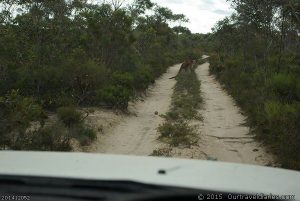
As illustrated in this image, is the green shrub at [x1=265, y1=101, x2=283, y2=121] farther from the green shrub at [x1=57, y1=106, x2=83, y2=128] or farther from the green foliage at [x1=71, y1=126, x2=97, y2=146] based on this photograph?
the green shrub at [x1=57, y1=106, x2=83, y2=128]

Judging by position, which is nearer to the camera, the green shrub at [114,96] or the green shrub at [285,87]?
the green shrub at [285,87]

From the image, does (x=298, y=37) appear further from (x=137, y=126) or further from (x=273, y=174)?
(x=273, y=174)

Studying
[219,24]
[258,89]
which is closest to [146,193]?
[258,89]

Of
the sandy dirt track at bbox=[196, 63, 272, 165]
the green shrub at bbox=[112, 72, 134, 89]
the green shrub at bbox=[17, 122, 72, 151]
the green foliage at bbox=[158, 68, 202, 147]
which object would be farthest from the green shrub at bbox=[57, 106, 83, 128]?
the green shrub at bbox=[112, 72, 134, 89]

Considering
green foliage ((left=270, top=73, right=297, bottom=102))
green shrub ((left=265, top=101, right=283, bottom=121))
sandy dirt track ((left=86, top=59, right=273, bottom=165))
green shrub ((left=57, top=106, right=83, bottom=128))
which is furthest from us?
green foliage ((left=270, top=73, right=297, bottom=102))

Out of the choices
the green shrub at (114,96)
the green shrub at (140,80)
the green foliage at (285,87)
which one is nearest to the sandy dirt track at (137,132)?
the green shrub at (114,96)

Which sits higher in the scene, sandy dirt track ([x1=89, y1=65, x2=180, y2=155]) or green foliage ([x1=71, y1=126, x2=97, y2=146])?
green foliage ([x1=71, y1=126, x2=97, y2=146])

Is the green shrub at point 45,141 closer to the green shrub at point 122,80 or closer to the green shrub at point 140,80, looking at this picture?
the green shrub at point 122,80

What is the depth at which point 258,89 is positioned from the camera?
1530cm

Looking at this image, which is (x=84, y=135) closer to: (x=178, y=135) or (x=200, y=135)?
(x=178, y=135)

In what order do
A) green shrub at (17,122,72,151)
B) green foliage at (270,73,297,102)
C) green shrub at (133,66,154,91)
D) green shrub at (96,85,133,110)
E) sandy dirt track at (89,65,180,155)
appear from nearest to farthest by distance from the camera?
green shrub at (17,122,72,151), sandy dirt track at (89,65,180,155), green foliage at (270,73,297,102), green shrub at (96,85,133,110), green shrub at (133,66,154,91)

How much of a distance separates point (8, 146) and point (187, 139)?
3901mm

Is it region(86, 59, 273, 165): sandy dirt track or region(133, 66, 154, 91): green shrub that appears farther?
region(133, 66, 154, 91): green shrub

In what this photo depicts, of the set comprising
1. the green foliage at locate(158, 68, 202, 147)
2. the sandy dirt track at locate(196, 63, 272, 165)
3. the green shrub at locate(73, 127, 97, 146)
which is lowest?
the sandy dirt track at locate(196, 63, 272, 165)
